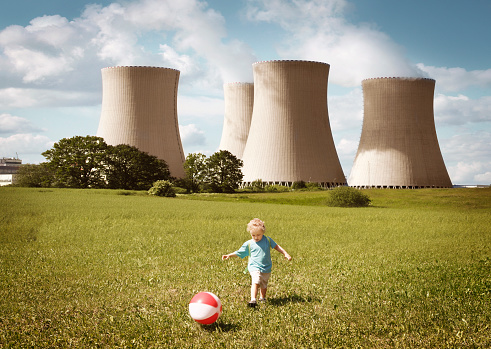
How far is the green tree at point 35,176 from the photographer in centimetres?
4081

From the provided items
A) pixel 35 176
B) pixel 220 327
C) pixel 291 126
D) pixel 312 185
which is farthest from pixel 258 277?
pixel 35 176

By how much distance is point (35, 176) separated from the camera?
43.1 metres

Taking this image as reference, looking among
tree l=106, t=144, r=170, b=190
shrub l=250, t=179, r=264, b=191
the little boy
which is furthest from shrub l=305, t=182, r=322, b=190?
the little boy

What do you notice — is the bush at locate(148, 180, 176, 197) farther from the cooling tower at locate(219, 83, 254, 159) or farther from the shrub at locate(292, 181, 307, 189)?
the cooling tower at locate(219, 83, 254, 159)

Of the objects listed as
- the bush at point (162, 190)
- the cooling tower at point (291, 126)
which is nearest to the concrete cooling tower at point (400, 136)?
the cooling tower at point (291, 126)

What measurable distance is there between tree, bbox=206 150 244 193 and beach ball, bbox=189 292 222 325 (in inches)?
1263

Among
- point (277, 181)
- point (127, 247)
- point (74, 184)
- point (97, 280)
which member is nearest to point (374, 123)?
point (277, 181)

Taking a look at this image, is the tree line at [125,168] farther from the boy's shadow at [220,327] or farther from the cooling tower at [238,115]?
the boy's shadow at [220,327]

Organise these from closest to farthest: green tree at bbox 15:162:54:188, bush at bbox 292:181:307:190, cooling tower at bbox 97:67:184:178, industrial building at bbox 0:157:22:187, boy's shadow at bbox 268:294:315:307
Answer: boy's shadow at bbox 268:294:315:307 → bush at bbox 292:181:307:190 → cooling tower at bbox 97:67:184:178 → green tree at bbox 15:162:54:188 → industrial building at bbox 0:157:22:187

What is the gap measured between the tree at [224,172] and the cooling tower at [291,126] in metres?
2.34

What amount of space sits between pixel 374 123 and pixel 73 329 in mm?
31342

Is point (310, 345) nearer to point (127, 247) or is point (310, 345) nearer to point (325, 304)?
point (325, 304)

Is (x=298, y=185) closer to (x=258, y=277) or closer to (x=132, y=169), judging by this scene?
(x=132, y=169)

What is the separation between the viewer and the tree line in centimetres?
3706
